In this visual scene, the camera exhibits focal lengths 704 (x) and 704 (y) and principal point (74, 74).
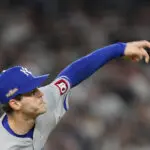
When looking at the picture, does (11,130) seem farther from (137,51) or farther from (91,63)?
(137,51)

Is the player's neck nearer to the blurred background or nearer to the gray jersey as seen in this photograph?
the gray jersey

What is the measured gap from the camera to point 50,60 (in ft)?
27.6

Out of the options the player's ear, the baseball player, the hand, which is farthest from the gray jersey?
the hand

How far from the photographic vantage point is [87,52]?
28.4 ft

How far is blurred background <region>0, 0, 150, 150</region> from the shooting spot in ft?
24.1

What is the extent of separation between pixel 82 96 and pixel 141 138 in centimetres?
88

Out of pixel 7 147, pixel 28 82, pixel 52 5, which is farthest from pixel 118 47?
pixel 52 5

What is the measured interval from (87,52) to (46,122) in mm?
4758

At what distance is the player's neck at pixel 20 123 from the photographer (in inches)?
151

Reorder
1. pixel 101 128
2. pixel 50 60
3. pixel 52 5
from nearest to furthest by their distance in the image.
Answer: pixel 101 128 → pixel 50 60 → pixel 52 5

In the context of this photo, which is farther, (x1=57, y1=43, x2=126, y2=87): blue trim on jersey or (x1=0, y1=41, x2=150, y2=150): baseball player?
(x1=57, y1=43, x2=126, y2=87): blue trim on jersey

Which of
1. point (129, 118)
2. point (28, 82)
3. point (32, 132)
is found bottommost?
point (129, 118)

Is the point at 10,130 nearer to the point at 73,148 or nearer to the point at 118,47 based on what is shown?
the point at 118,47

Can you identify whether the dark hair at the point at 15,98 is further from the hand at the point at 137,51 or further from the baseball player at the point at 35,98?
the hand at the point at 137,51
